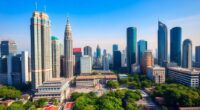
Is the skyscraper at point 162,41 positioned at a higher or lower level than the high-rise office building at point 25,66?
higher

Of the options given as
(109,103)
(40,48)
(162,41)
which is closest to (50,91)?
(40,48)

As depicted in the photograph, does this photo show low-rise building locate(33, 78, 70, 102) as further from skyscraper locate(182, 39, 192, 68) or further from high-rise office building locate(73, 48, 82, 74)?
skyscraper locate(182, 39, 192, 68)

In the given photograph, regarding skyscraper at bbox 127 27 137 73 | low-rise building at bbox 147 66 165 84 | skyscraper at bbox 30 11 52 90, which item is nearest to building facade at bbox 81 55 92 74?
skyscraper at bbox 127 27 137 73

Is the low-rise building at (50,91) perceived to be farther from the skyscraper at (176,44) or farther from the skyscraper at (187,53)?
the skyscraper at (176,44)

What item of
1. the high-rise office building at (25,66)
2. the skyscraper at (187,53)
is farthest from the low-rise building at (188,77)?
the high-rise office building at (25,66)

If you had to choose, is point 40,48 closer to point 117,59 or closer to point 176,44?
point 117,59
